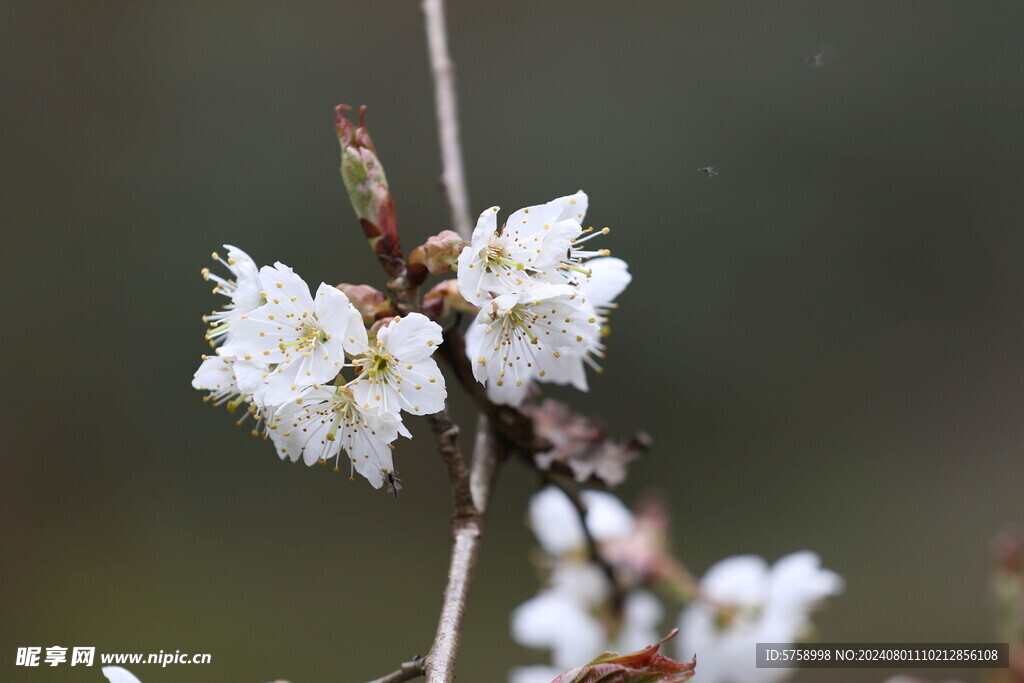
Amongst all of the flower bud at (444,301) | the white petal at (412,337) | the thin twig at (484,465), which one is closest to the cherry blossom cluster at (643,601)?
the thin twig at (484,465)

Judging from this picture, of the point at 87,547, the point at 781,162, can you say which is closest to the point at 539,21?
the point at 781,162

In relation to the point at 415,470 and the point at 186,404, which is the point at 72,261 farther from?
the point at 415,470

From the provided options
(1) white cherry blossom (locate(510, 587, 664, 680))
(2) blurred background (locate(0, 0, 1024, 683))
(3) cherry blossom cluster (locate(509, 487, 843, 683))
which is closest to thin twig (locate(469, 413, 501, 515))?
(3) cherry blossom cluster (locate(509, 487, 843, 683))

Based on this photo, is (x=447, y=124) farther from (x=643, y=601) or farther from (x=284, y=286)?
(x=643, y=601)

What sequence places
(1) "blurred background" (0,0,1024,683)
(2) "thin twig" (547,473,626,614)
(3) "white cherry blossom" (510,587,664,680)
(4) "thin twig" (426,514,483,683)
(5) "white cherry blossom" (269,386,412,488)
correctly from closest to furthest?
(4) "thin twig" (426,514,483,683)
(5) "white cherry blossom" (269,386,412,488)
(2) "thin twig" (547,473,626,614)
(3) "white cherry blossom" (510,587,664,680)
(1) "blurred background" (0,0,1024,683)

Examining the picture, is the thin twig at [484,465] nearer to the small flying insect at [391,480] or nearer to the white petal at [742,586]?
the small flying insect at [391,480]

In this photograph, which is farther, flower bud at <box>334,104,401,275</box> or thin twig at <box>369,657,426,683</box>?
flower bud at <box>334,104,401,275</box>

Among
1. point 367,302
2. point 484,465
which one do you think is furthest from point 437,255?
point 484,465

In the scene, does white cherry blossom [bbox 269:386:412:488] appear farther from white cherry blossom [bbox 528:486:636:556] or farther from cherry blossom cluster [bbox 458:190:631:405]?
white cherry blossom [bbox 528:486:636:556]

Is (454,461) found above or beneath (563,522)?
beneath
